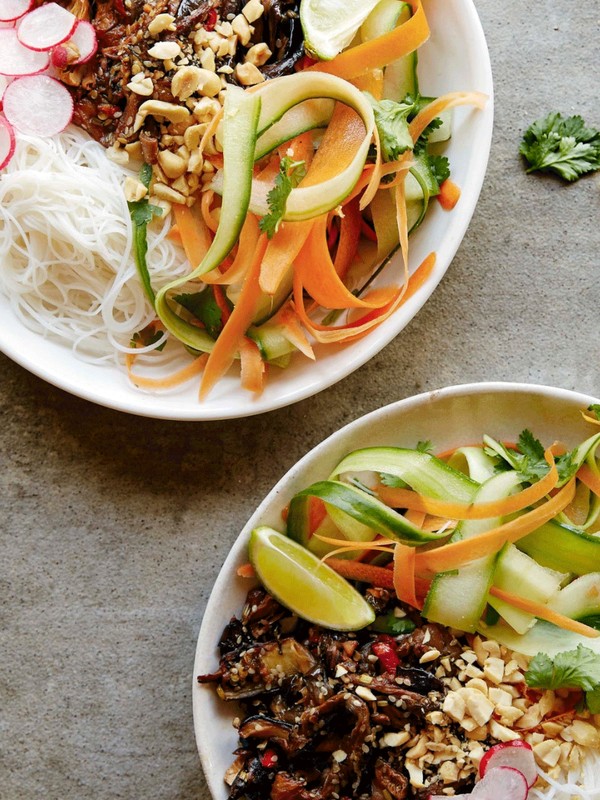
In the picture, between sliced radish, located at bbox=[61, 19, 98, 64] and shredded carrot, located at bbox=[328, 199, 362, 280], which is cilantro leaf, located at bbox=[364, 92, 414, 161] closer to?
shredded carrot, located at bbox=[328, 199, 362, 280]

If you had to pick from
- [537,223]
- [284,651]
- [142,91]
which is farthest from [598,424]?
[142,91]

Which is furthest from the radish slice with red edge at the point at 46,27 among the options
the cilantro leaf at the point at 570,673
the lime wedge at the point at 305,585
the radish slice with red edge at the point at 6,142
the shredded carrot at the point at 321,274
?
the cilantro leaf at the point at 570,673

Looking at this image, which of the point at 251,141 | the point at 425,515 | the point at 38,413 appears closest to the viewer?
the point at 251,141

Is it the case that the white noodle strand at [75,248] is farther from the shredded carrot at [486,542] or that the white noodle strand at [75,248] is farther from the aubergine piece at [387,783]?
the aubergine piece at [387,783]

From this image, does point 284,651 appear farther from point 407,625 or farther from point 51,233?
point 51,233

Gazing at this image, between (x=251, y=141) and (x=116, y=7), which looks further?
(x=116, y=7)

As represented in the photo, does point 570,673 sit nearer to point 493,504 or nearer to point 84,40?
point 493,504
